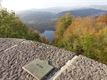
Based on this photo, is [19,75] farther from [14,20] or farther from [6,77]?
[14,20]

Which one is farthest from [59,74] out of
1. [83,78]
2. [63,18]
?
[63,18]

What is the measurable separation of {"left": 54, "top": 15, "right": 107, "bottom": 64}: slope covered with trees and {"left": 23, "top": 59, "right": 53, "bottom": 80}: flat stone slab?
23.9 feet

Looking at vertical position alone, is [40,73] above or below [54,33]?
above

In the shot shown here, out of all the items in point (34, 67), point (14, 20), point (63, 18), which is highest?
point (34, 67)

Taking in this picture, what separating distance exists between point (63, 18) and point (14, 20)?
12400 mm

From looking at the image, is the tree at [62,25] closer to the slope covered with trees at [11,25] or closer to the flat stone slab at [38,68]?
the slope covered with trees at [11,25]

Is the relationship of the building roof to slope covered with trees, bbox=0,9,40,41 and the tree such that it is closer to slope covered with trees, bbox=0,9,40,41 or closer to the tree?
slope covered with trees, bbox=0,9,40,41

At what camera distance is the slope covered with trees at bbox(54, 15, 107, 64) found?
13.3 metres

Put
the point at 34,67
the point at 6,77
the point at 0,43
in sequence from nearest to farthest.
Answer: the point at 6,77, the point at 34,67, the point at 0,43

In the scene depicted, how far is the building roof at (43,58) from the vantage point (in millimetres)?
5133

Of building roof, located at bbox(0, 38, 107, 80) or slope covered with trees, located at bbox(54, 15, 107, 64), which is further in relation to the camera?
slope covered with trees, located at bbox(54, 15, 107, 64)

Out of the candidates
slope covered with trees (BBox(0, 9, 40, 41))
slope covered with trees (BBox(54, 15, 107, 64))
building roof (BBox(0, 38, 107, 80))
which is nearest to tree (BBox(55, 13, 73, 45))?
slope covered with trees (BBox(54, 15, 107, 64))

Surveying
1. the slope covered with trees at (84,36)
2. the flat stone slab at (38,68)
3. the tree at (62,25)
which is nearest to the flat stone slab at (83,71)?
the flat stone slab at (38,68)

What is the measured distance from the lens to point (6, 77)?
16.2ft
